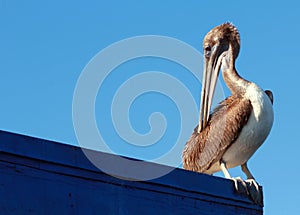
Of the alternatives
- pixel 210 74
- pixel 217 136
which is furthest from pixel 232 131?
pixel 210 74

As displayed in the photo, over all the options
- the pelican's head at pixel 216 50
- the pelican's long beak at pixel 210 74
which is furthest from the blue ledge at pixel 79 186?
the pelican's head at pixel 216 50

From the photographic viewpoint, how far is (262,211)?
8891 millimetres

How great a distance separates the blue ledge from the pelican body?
5.20 feet

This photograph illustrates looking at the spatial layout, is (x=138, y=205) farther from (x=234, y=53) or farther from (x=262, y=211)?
(x=234, y=53)

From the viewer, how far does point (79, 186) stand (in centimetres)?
740

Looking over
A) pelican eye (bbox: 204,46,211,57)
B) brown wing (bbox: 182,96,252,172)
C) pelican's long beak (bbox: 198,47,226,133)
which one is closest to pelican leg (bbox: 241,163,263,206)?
brown wing (bbox: 182,96,252,172)

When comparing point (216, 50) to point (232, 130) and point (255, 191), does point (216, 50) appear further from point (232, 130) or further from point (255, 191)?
point (255, 191)

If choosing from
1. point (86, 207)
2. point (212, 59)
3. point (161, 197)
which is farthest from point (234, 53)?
point (86, 207)

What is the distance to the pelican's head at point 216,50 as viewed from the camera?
37.2 feet

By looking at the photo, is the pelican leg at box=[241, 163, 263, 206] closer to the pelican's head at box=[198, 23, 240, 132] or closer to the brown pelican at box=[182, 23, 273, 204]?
the brown pelican at box=[182, 23, 273, 204]

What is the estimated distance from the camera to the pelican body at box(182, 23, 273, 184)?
1005 centimetres

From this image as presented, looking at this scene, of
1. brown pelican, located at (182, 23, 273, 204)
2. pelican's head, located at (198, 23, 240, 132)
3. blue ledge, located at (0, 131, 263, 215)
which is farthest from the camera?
pelican's head, located at (198, 23, 240, 132)

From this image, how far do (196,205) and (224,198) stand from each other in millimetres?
414

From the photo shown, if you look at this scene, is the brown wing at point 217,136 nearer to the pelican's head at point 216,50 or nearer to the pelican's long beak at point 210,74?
the pelican's long beak at point 210,74
